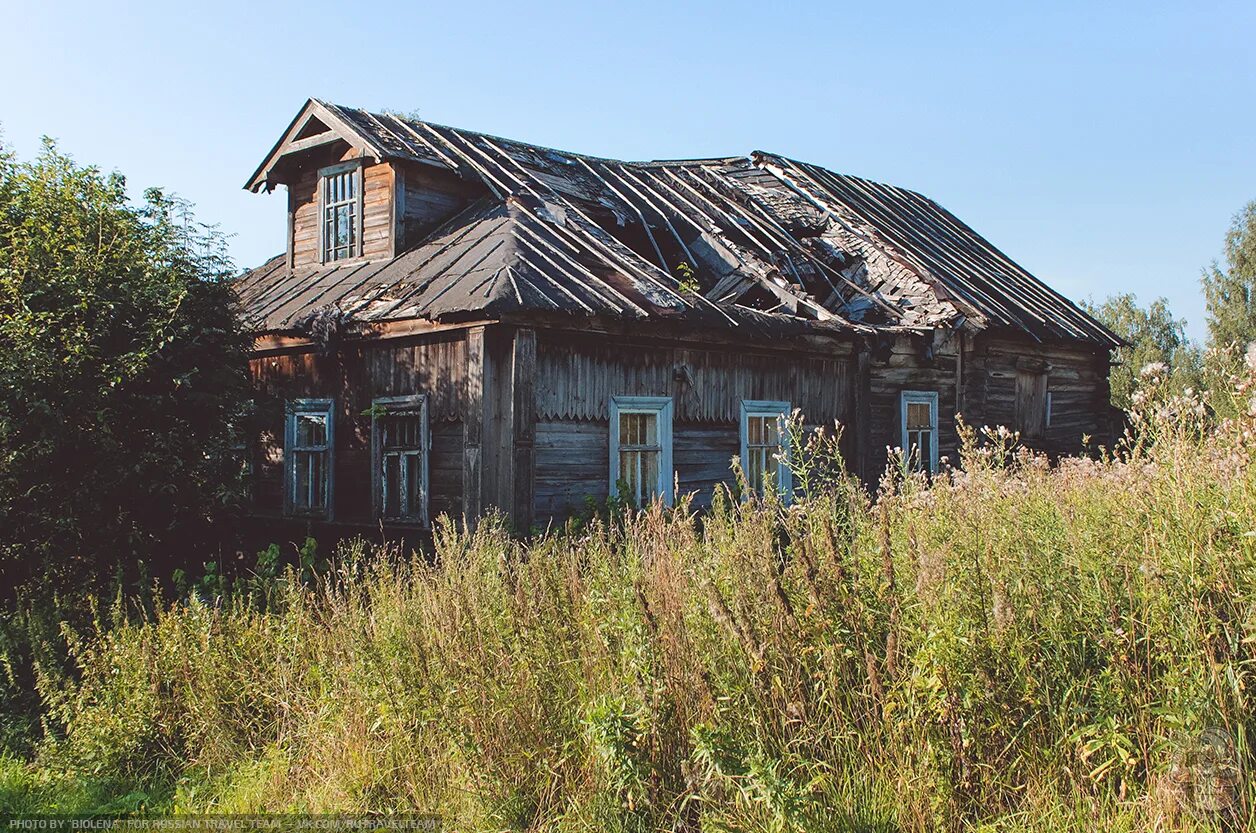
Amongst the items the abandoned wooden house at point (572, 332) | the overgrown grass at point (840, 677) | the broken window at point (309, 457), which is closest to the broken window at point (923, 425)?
the abandoned wooden house at point (572, 332)

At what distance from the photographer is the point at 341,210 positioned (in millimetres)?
13648

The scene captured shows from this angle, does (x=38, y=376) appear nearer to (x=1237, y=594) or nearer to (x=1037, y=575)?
(x=1037, y=575)

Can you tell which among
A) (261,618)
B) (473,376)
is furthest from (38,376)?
(473,376)

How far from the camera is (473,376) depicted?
387 inches

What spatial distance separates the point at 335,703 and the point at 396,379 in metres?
5.81

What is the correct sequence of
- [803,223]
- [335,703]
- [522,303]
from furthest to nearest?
[803,223], [522,303], [335,703]

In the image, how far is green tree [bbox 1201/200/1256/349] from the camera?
122ft

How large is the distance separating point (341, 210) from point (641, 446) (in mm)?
5817

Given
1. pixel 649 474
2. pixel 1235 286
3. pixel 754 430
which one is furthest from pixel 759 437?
pixel 1235 286

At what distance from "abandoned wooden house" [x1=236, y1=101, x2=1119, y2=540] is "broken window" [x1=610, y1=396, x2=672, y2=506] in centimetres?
3

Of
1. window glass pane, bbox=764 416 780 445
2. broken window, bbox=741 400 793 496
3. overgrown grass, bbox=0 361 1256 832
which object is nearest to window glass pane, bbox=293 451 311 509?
broken window, bbox=741 400 793 496

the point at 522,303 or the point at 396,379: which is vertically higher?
the point at 522,303

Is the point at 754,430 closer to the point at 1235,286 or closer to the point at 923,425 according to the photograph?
the point at 923,425

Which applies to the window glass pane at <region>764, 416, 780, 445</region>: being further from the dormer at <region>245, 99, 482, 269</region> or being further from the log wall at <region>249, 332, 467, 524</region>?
the dormer at <region>245, 99, 482, 269</region>
